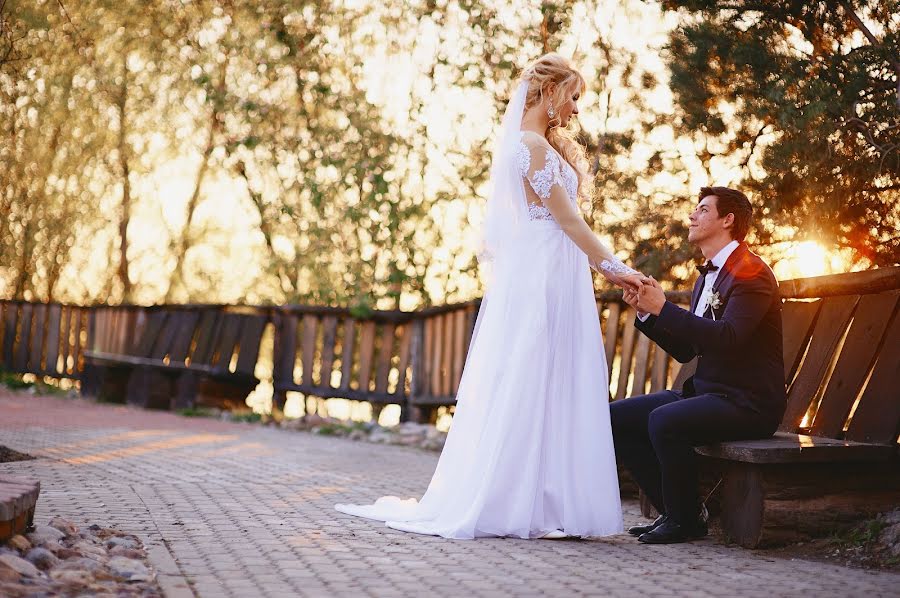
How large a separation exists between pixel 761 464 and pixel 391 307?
9.68m

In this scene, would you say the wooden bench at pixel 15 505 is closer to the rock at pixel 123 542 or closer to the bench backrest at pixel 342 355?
the rock at pixel 123 542

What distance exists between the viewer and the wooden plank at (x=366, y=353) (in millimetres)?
13469

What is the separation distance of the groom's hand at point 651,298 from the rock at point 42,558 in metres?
2.76

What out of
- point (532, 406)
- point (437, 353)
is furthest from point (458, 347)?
point (532, 406)

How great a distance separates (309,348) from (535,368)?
937 centimetres

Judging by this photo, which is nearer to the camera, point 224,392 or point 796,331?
point 796,331

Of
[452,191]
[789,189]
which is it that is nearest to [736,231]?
[789,189]

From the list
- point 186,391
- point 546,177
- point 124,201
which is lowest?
point 186,391

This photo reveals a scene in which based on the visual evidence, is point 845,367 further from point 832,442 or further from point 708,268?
point 708,268

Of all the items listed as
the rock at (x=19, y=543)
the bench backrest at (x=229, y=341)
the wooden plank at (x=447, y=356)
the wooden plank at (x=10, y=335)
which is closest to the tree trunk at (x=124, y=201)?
the wooden plank at (x=10, y=335)

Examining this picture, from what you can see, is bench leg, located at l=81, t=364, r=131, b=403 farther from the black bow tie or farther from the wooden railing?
the black bow tie

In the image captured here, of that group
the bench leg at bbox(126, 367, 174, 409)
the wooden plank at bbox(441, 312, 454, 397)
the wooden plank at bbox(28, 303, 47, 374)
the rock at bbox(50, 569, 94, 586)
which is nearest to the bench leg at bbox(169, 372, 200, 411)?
the bench leg at bbox(126, 367, 174, 409)

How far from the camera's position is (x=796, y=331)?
5781mm

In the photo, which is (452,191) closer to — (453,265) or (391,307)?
(453,265)
